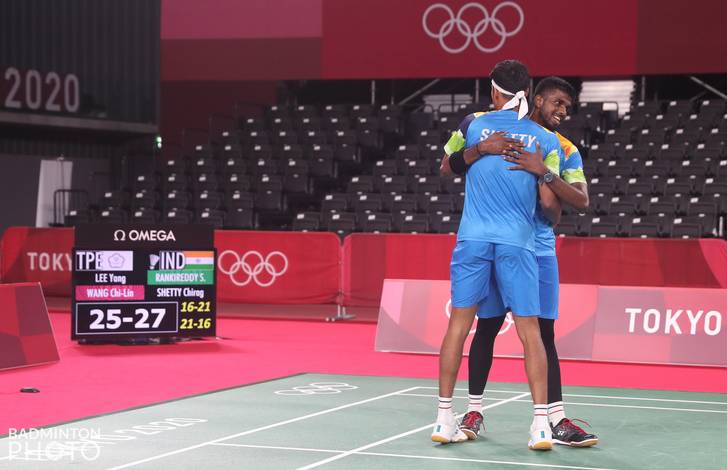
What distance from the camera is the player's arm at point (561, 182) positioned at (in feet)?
21.5

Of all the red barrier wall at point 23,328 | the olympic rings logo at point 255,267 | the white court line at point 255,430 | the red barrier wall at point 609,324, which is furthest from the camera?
the olympic rings logo at point 255,267

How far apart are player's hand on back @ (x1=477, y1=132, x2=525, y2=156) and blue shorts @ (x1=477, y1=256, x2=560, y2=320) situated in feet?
2.40

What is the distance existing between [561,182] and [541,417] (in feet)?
4.52

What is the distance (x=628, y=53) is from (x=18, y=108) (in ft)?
43.4

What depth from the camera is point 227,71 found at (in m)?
26.5

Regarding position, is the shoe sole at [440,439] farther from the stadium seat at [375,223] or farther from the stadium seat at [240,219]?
the stadium seat at [240,219]

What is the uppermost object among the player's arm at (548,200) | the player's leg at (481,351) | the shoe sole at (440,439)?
the player's arm at (548,200)

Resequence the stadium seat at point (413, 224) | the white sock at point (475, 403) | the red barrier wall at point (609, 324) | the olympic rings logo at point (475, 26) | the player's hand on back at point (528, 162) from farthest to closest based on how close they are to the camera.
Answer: the olympic rings logo at point (475, 26) < the stadium seat at point (413, 224) < the red barrier wall at point (609, 324) < the white sock at point (475, 403) < the player's hand on back at point (528, 162)

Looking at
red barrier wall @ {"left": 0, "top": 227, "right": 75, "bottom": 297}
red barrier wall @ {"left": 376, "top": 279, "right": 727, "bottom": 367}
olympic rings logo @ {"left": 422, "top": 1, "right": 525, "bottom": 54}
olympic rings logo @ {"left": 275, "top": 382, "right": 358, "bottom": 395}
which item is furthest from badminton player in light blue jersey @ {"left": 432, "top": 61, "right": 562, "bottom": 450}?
olympic rings logo @ {"left": 422, "top": 1, "right": 525, "bottom": 54}

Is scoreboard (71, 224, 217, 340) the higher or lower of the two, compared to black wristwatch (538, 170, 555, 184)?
lower

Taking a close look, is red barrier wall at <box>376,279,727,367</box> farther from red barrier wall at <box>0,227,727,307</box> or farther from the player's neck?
the player's neck

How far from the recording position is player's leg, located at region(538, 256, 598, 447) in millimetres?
6770

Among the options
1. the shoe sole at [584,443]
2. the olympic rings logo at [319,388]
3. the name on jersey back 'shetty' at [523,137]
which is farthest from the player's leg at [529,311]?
the olympic rings logo at [319,388]

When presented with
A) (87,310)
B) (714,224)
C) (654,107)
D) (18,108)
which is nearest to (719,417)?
(87,310)
